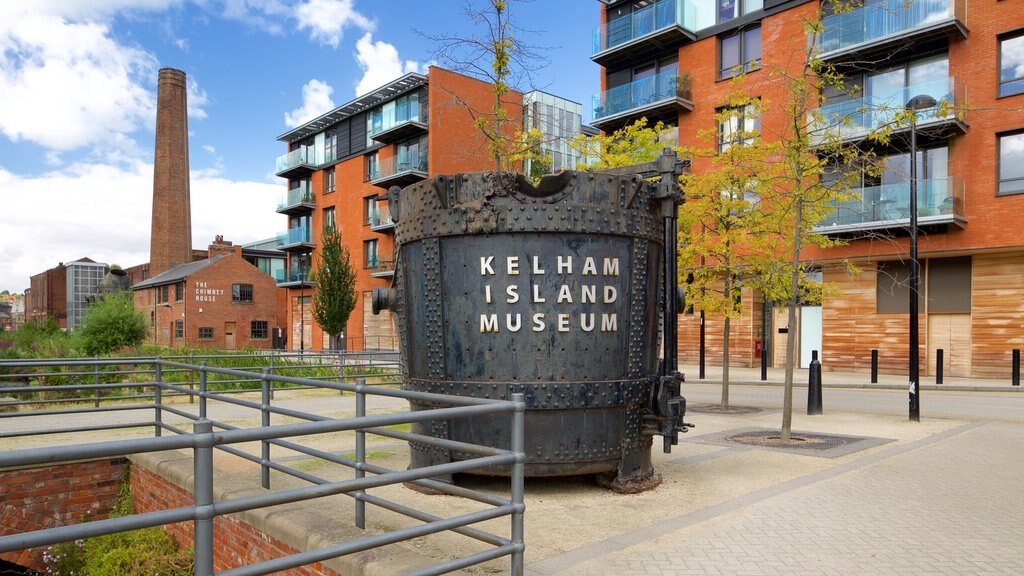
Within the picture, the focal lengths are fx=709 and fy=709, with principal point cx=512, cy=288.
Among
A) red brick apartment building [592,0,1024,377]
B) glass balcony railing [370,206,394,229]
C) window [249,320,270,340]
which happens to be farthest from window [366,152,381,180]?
red brick apartment building [592,0,1024,377]

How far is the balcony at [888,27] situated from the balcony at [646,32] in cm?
579

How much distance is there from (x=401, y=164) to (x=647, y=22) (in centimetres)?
1585

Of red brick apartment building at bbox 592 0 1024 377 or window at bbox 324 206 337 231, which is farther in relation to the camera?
window at bbox 324 206 337 231

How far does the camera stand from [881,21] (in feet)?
78.3

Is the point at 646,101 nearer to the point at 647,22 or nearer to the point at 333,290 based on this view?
the point at 647,22

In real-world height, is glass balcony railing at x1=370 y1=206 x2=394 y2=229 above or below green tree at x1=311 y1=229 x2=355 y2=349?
above

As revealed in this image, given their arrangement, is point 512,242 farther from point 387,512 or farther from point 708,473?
point 708,473

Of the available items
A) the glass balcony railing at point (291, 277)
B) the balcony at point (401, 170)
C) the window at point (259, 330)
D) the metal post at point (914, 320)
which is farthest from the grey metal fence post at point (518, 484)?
the window at point (259, 330)

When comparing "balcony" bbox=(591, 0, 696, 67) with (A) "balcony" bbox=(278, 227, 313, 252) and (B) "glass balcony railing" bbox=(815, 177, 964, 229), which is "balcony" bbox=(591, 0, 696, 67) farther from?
(A) "balcony" bbox=(278, 227, 313, 252)

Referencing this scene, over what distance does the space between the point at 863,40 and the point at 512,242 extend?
77.2ft

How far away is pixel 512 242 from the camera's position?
5.96 m

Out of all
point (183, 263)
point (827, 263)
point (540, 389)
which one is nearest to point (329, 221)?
point (183, 263)

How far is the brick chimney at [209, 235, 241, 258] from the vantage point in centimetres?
5494

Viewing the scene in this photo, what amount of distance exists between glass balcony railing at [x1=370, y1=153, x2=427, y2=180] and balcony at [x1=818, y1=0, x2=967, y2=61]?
20.8 m
